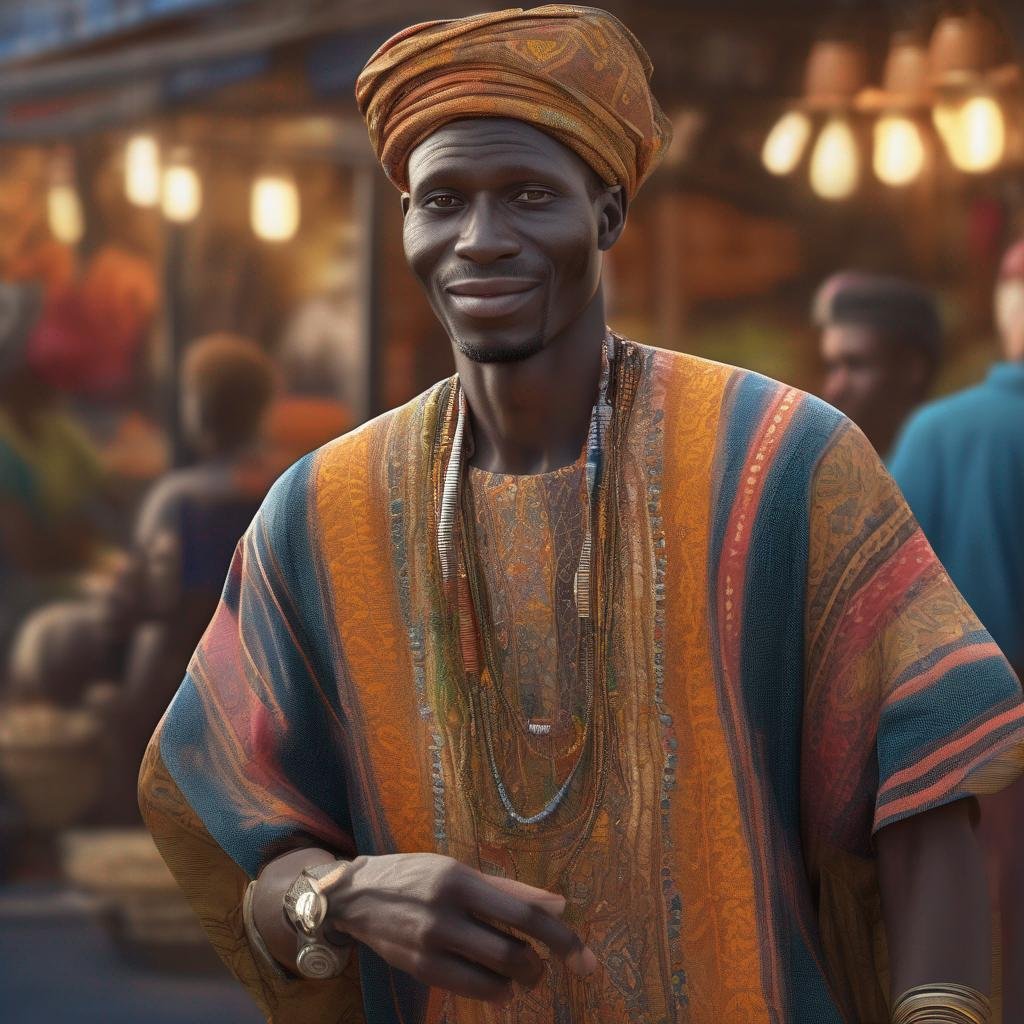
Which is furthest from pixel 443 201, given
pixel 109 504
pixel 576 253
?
pixel 109 504

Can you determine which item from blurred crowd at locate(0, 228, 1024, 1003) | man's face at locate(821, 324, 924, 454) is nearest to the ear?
man's face at locate(821, 324, 924, 454)

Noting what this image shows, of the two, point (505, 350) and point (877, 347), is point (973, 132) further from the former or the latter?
point (505, 350)

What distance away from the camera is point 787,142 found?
21.2 ft

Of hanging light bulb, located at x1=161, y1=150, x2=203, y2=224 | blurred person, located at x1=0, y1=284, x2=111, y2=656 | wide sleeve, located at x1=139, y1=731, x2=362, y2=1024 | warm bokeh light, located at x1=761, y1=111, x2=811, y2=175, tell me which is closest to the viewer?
wide sleeve, located at x1=139, y1=731, x2=362, y2=1024

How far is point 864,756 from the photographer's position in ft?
8.01

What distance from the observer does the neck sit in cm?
261

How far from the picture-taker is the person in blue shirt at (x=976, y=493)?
5125mm

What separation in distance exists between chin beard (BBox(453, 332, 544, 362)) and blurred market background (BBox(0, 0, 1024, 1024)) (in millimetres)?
3875

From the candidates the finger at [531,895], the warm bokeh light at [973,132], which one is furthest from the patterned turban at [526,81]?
the warm bokeh light at [973,132]

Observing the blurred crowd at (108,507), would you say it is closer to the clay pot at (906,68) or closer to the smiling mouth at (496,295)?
the clay pot at (906,68)

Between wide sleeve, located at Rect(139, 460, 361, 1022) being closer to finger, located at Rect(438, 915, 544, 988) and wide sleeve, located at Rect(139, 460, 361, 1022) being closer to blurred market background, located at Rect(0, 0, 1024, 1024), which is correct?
finger, located at Rect(438, 915, 544, 988)

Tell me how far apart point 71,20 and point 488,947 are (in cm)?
536

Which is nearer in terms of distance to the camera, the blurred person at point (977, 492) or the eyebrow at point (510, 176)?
the eyebrow at point (510, 176)

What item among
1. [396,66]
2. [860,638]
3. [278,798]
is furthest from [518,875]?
[396,66]
